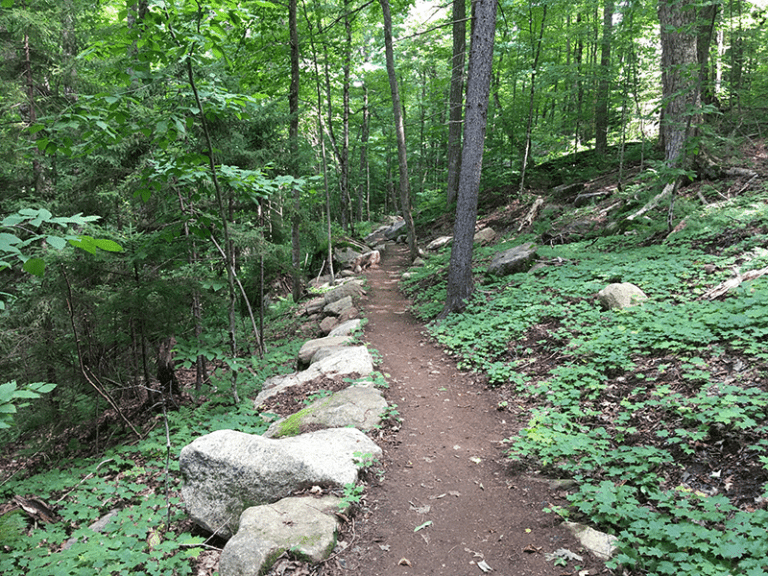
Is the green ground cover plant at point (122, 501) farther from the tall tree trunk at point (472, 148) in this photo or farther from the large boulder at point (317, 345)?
the tall tree trunk at point (472, 148)

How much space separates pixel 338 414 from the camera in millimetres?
4965

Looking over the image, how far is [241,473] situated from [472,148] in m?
6.98

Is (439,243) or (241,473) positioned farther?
(439,243)

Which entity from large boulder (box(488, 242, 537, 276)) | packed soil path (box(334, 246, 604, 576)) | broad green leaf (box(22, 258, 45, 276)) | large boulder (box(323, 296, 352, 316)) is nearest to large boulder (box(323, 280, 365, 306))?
large boulder (box(323, 296, 352, 316))

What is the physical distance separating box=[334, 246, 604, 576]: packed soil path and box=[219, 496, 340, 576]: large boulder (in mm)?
235

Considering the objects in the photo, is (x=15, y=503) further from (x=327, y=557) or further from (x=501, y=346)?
(x=501, y=346)

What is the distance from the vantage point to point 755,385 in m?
3.67

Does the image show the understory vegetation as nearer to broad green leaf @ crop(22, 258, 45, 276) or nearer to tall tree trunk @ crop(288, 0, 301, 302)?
broad green leaf @ crop(22, 258, 45, 276)

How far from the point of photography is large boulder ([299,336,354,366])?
7.50 meters

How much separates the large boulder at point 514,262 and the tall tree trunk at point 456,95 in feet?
15.5

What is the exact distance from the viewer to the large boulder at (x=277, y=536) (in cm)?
280

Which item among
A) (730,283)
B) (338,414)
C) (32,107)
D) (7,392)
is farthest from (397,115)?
(7,392)

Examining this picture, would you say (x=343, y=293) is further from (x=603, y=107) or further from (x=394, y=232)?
(x=603, y=107)

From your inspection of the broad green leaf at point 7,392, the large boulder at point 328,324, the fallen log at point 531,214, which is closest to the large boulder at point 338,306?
the large boulder at point 328,324
